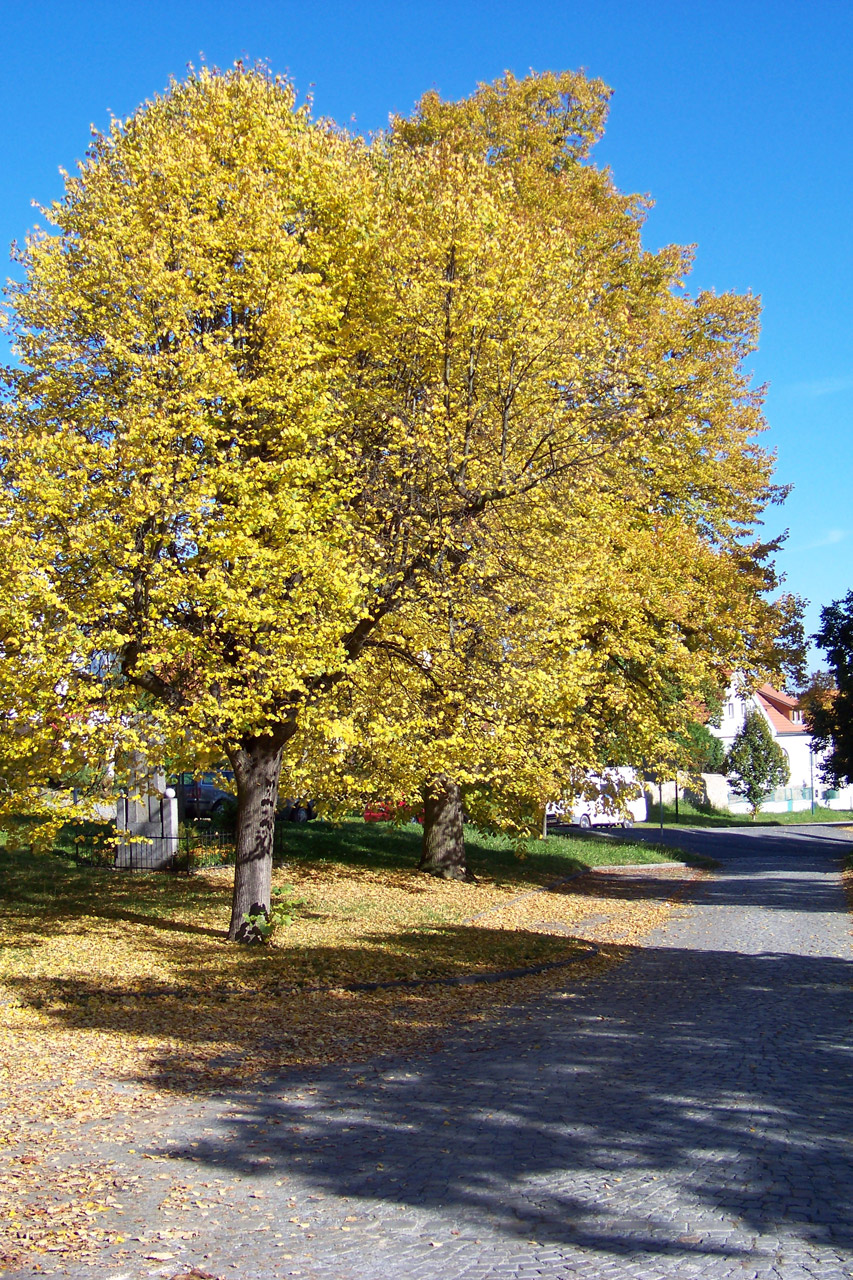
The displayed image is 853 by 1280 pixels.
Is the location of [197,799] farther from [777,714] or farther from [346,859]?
[777,714]

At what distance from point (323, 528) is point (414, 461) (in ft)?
5.67

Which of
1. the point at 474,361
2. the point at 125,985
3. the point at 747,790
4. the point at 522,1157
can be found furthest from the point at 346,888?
the point at 747,790

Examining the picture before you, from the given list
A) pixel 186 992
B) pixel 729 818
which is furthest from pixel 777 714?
pixel 186 992

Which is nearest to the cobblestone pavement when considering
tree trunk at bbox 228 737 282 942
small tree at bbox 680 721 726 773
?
tree trunk at bbox 228 737 282 942

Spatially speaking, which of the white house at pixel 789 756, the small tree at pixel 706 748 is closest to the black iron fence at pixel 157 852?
the small tree at pixel 706 748

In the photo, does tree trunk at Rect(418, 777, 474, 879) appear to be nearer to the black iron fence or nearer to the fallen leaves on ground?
the fallen leaves on ground

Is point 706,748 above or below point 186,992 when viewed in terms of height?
above

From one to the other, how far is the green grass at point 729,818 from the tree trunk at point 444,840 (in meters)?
33.1

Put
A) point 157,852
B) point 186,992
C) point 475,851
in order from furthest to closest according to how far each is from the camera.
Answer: point 475,851 → point 157,852 → point 186,992

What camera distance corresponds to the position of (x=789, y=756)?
7788 centimetres

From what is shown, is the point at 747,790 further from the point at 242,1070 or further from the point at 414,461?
the point at 242,1070

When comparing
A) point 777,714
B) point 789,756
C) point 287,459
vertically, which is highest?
point 777,714

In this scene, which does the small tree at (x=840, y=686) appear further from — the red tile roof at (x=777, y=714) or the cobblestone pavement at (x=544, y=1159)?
the red tile roof at (x=777, y=714)

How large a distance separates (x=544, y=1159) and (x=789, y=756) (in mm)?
76483
